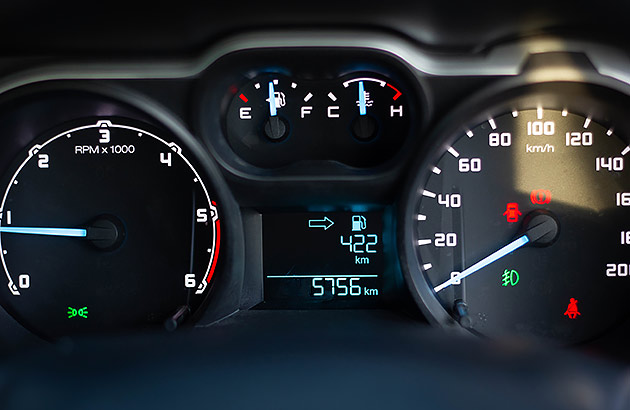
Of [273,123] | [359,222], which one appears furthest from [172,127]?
[359,222]

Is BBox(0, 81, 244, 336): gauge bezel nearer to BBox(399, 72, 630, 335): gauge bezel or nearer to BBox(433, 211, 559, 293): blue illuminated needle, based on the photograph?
BBox(399, 72, 630, 335): gauge bezel

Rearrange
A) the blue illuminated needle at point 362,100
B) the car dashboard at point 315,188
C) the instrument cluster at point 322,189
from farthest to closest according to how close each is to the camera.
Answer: the blue illuminated needle at point 362,100 → the instrument cluster at point 322,189 → the car dashboard at point 315,188

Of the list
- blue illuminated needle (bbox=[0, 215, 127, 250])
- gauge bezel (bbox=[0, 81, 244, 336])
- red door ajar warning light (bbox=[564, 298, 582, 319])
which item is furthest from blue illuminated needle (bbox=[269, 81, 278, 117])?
red door ajar warning light (bbox=[564, 298, 582, 319])

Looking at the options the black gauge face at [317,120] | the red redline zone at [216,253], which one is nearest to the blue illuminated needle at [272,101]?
the black gauge face at [317,120]

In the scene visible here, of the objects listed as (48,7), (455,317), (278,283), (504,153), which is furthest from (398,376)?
(48,7)

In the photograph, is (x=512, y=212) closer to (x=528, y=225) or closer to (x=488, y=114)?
(x=528, y=225)

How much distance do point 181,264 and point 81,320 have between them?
0.46 metres

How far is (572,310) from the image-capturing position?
239 cm

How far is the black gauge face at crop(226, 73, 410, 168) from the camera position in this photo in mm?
2418

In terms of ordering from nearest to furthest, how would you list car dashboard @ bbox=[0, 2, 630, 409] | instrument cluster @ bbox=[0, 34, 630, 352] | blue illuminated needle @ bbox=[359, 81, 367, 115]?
car dashboard @ bbox=[0, 2, 630, 409]
instrument cluster @ bbox=[0, 34, 630, 352]
blue illuminated needle @ bbox=[359, 81, 367, 115]

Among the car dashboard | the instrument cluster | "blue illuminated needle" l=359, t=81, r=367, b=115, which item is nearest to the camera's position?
the car dashboard

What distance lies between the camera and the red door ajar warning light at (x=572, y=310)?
94.0 inches

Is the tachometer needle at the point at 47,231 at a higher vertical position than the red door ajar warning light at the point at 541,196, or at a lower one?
lower

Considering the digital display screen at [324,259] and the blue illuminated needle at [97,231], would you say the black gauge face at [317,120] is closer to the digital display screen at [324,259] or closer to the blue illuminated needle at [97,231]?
the digital display screen at [324,259]
